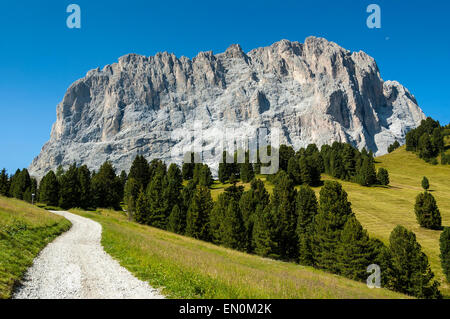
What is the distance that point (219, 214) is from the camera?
180ft

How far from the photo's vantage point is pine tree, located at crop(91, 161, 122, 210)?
8731cm

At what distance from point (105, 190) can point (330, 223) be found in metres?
73.6

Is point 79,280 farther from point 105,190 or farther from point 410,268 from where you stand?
point 105,190

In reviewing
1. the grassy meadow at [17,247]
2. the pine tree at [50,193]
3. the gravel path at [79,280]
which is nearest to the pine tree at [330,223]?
the gravel path at [79,280]

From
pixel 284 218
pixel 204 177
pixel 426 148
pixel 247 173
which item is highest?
pixel 426 148

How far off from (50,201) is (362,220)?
83.1 m

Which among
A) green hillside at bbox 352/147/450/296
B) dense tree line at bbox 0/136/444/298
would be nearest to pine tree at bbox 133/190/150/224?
dense tree line at bbox 0/136/444/298

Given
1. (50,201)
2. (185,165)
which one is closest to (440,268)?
(50,201)

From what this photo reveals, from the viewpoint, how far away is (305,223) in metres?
50.7

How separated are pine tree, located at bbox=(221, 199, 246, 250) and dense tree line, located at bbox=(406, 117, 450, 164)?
11401 centimetres

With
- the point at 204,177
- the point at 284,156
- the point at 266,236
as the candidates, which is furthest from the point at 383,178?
the point at 266,236

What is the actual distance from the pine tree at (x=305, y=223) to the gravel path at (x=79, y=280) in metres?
36.7
